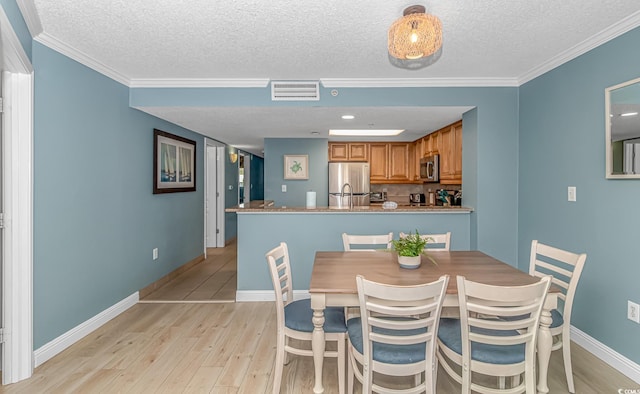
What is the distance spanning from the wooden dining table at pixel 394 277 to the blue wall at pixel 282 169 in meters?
3.37

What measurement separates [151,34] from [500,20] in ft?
7.82

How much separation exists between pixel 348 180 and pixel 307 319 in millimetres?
3986

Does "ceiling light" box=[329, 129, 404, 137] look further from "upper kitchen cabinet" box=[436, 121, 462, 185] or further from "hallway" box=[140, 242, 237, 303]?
"hallway" box=[140, 242, 237, 303]

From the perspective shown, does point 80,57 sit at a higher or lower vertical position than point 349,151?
higher

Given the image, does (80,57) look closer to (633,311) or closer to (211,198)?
(211,198)

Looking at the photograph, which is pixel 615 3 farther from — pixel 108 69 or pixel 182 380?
pixel 108 69

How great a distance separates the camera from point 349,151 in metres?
6.05

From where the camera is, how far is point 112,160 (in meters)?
3.23

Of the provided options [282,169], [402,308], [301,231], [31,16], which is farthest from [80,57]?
[282,169]

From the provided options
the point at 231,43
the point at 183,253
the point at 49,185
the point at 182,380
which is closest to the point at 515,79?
the point at 231,43

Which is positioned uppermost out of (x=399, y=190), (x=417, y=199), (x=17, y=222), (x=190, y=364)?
(x=399, y=190)

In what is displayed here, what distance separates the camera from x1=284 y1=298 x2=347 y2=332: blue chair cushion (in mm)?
2018

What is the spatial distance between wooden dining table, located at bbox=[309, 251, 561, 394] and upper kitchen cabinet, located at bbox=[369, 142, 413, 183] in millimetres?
3520

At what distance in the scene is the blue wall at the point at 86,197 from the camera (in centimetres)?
244
